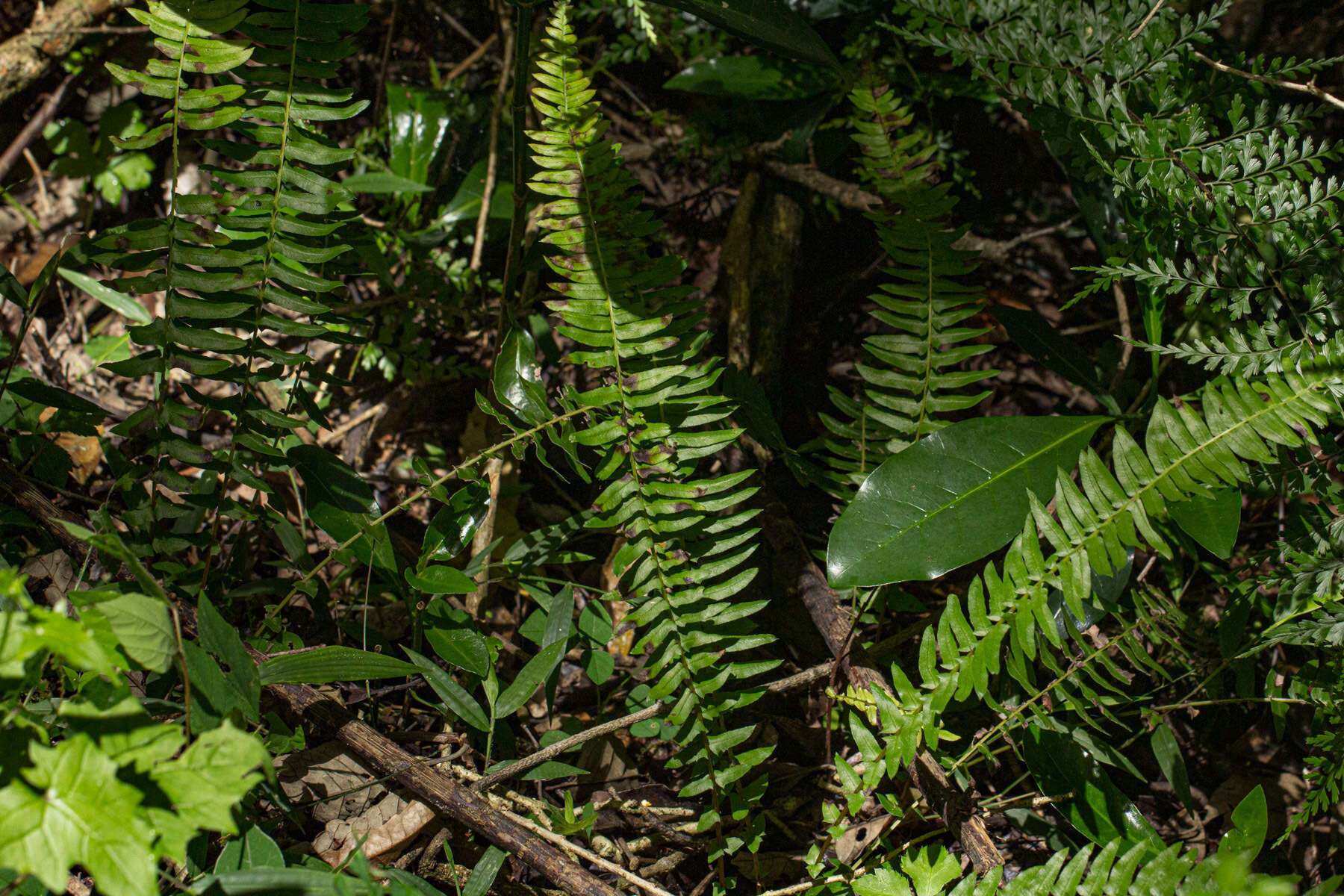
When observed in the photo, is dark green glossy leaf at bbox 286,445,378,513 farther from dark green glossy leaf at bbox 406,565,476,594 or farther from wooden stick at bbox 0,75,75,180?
wooden stick at bbox 0,75,75,180

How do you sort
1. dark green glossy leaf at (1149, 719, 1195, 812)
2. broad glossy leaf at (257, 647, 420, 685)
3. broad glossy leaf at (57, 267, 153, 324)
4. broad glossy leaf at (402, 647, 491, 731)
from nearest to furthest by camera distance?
broad glossy leaf at (257, 647, 420, 685)
broad glossy leaf at (402, 647, 491, 731)
dark green glossy leaf at (1149, 719, 1195, 812)
broad glossy leaf at (57, 267, 153, 324)

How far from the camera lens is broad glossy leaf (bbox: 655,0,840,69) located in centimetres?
160

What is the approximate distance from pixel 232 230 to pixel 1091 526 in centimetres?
179

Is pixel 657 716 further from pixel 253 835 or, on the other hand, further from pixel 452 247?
pixel 452 247

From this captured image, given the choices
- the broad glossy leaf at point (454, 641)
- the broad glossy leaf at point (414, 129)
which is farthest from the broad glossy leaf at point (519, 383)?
the broad glossy leaf at point (414, 129)

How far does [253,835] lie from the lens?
50.8 inches

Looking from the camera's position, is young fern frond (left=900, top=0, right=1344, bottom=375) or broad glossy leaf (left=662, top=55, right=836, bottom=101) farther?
broad glossy leaf (left=662, top=55, right=836, bottom=101)

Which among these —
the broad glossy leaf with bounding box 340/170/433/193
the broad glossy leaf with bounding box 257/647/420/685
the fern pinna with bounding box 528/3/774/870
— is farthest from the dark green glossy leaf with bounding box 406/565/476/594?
the broad glossy leaf with bounding box 340/170/433/193

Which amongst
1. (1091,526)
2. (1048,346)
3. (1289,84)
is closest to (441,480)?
(1091,526)

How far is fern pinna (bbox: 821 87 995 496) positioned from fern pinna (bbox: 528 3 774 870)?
0.38m

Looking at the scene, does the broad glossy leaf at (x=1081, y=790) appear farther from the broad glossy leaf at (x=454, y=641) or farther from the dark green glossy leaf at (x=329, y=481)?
the dark green glossy leaf at (x=329, y=481)

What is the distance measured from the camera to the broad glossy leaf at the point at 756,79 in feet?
7.41

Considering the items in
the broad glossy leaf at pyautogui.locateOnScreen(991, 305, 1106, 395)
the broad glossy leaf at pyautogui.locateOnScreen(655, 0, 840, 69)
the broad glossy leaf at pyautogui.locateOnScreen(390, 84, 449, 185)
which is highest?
the broad glossy leaf at pyautogui.locateOnScreen(655, 0, 840, 69)

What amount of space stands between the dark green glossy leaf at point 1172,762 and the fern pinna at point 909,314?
836 mm
